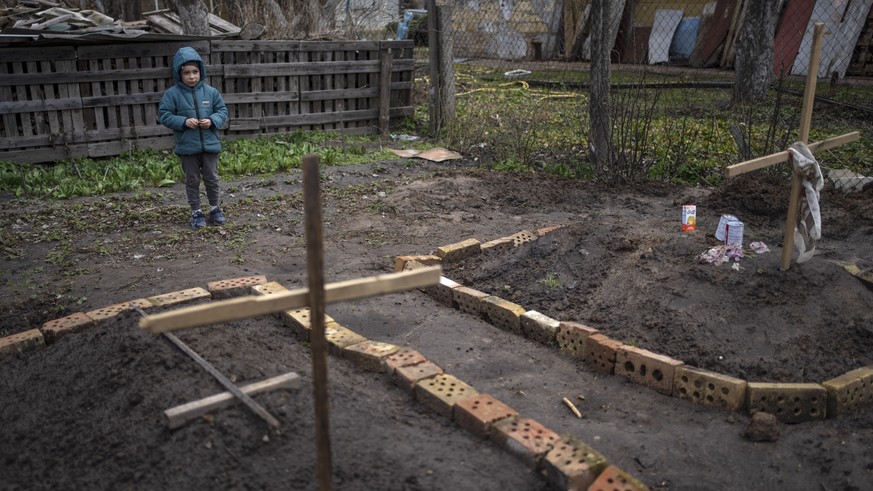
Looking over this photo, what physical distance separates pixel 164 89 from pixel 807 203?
349 inches

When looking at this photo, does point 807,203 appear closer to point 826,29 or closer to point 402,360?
point 402,360

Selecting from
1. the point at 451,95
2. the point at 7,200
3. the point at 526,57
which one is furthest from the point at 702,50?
the point at 7,200

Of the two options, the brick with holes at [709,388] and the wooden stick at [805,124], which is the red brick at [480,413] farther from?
the wooden stick at [805,124]

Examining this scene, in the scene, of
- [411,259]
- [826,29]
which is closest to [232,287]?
[411,259]

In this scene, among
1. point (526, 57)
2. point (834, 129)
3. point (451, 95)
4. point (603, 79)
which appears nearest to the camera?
point (603, 79)

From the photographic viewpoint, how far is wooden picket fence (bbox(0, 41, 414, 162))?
952 centimetres

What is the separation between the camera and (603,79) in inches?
344

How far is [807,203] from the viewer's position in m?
4.65

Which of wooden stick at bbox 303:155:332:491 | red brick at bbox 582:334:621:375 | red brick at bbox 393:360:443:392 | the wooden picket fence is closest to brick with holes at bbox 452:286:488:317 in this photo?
red brick at bbox 582:334:621:375

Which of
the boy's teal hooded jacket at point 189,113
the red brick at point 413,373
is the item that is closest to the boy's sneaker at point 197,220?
the boy's teal hooded jacket at point 189,113

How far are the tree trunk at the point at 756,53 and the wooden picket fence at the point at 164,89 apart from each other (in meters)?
6.05

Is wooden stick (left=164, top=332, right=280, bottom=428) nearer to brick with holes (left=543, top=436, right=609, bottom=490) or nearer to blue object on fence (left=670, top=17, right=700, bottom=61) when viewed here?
brick with holes (left=543, top=436, right=609, bottom=490)

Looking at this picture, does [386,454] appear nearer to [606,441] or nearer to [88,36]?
[606,441]

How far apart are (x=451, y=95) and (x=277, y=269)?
625 cm
